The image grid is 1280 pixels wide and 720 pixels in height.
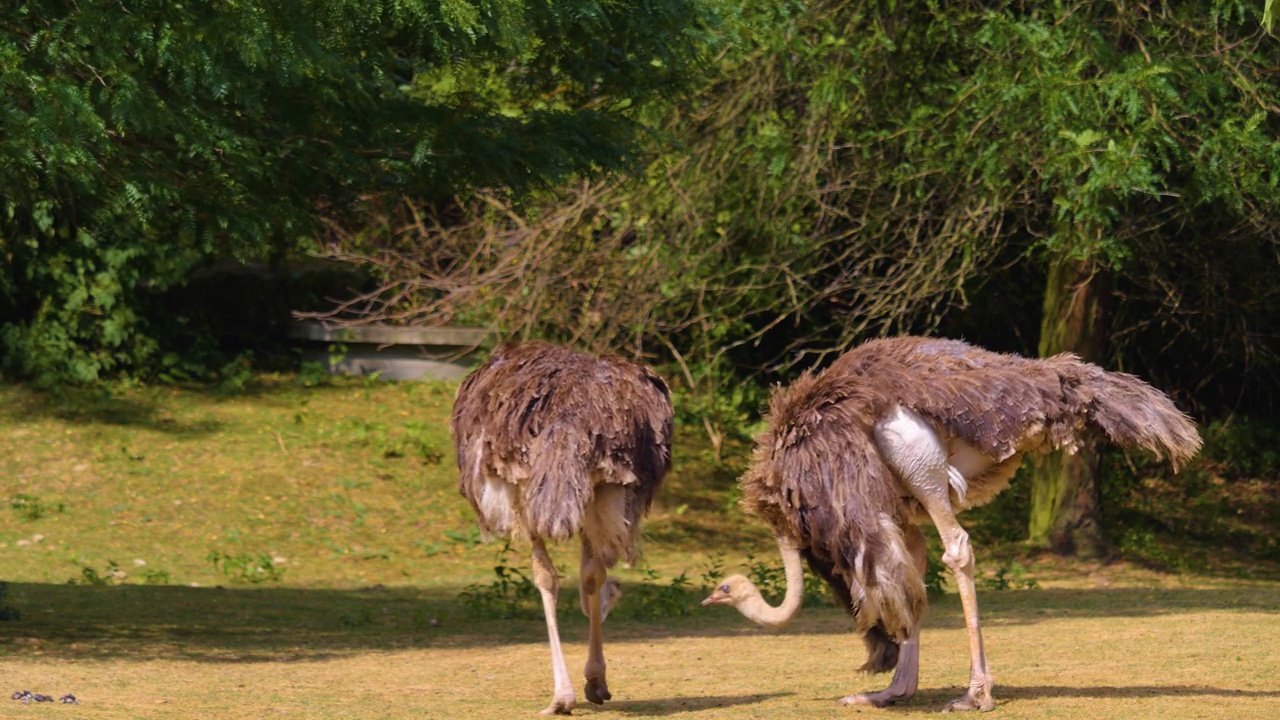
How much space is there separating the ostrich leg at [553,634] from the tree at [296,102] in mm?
2812

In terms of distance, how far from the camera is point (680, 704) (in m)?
7.31

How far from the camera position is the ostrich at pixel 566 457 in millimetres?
6887

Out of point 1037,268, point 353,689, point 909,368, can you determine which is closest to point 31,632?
point 353,689

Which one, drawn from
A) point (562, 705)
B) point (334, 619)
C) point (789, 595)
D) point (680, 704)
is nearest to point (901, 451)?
point (789, 595)

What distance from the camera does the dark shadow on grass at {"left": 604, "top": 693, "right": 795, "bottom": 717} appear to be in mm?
7102

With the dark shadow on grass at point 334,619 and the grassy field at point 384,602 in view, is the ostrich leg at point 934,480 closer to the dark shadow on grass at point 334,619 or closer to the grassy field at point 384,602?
the grassy field at point 384,602

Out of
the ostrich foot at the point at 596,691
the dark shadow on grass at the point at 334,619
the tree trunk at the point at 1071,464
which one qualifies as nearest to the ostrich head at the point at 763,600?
the ostrich foot at the point at 596,691

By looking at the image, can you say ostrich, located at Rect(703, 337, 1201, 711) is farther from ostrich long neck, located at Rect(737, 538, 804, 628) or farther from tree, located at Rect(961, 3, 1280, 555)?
tree, located at Rect(961, 3, 1280, 555)

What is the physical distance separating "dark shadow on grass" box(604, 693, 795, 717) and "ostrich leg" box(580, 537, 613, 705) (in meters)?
0.10

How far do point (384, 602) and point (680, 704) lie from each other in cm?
506

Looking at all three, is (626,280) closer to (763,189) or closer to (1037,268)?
(763,189)

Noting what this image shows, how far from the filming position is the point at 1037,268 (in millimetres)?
15352

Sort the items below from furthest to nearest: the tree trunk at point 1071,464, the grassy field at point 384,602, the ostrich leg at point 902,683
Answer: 1. the tree trunk at point 1071,464
2. the grassy field at point 384,602
3. the ostrich leg at point 902,683

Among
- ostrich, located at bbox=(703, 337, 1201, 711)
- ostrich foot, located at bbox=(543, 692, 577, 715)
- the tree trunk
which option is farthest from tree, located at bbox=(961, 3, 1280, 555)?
ostrich foot, located at bbox=(543, 692, 577, 715)
